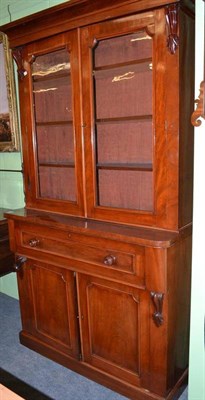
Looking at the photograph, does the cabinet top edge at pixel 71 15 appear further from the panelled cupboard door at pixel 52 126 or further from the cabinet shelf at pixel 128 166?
the cabinet shelf at pixel 128 166

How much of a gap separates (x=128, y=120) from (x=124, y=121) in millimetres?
29

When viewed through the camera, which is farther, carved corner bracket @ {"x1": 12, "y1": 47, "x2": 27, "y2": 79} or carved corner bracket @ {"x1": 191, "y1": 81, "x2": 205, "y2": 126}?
carved corner bracket @ {"x1": 12, "y1": 47, "x2": 27, "y2": 79}

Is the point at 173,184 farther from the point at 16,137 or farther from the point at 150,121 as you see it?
Answer: the point at 16,137

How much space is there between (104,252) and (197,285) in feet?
1.54

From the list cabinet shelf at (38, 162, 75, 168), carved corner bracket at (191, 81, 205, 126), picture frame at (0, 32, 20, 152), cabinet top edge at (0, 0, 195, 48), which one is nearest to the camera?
carved corner bracket at (191, 81, 205, 126)

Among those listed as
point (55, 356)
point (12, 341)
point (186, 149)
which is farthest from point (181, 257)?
point (12, 341)

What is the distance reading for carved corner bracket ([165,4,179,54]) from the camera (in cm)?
133

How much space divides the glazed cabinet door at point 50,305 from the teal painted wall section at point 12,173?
0.73m

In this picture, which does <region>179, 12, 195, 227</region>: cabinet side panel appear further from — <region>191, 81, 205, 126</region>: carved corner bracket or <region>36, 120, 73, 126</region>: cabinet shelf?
<region>36, 120, 73, 126</region>: cabinet shelf

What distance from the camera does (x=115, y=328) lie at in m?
1.71

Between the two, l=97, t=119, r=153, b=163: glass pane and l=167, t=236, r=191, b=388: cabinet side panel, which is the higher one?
l=97, t=119, r=153, b=163: glass pane

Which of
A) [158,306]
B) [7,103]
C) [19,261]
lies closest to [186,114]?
[158,306]

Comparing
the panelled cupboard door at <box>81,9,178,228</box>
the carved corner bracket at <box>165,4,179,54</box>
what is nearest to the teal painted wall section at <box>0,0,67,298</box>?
the panelled cupboard door at <box>81,9,178,228</box>

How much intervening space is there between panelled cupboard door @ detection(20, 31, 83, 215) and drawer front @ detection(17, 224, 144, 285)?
0.55 ft
